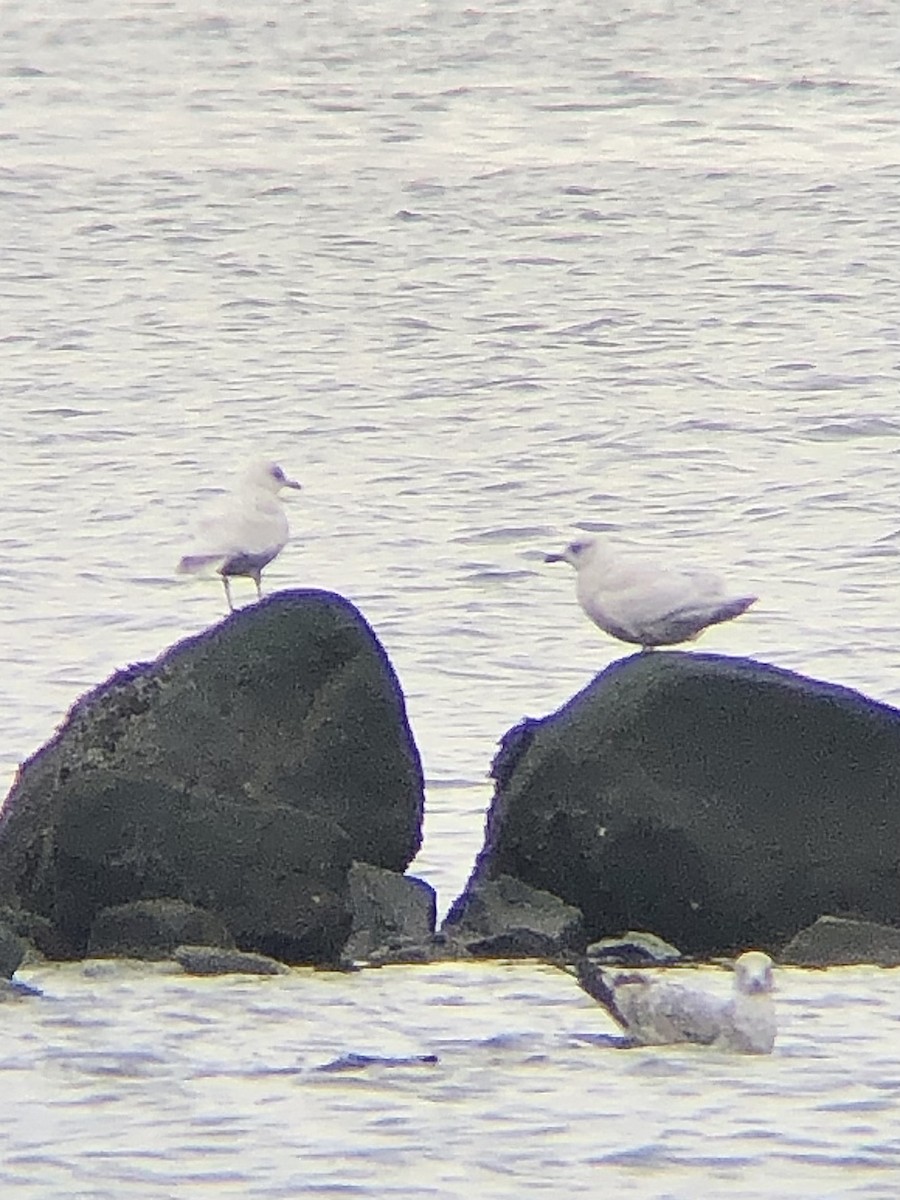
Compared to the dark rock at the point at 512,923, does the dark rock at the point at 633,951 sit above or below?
below

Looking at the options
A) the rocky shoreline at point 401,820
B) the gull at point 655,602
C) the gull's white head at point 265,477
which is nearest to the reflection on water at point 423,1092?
the rocky shoreline at point 401,820

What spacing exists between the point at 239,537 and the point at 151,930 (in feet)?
10.3

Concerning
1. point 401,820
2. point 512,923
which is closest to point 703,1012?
point 512,923

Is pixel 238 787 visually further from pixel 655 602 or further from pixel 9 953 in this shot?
pixel 655 602

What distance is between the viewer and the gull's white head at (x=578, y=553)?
959 centimetres

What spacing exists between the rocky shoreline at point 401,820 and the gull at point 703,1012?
976mm

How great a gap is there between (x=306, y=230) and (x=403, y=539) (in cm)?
918

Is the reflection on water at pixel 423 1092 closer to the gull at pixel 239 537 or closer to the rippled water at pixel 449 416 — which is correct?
the rippled water at pixel 449 416

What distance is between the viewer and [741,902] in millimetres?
7750

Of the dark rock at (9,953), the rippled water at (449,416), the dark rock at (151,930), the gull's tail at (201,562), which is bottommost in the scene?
the rippled water at (449,416)

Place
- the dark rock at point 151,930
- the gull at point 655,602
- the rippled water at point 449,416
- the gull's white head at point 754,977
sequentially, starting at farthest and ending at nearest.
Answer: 1. the gull at point 655,602
2. the dark rock at point 151,930
3. the gull's white head at point 754,977
4. the rippled water at point 449,416

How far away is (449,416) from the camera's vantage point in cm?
1770

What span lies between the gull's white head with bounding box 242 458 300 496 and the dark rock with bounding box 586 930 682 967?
12.5 feet

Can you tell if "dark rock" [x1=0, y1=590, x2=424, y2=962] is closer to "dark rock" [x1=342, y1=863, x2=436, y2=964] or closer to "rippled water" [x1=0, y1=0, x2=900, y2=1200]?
"dark rock" [x1=342, y1=863, x2=436, y2=964]
